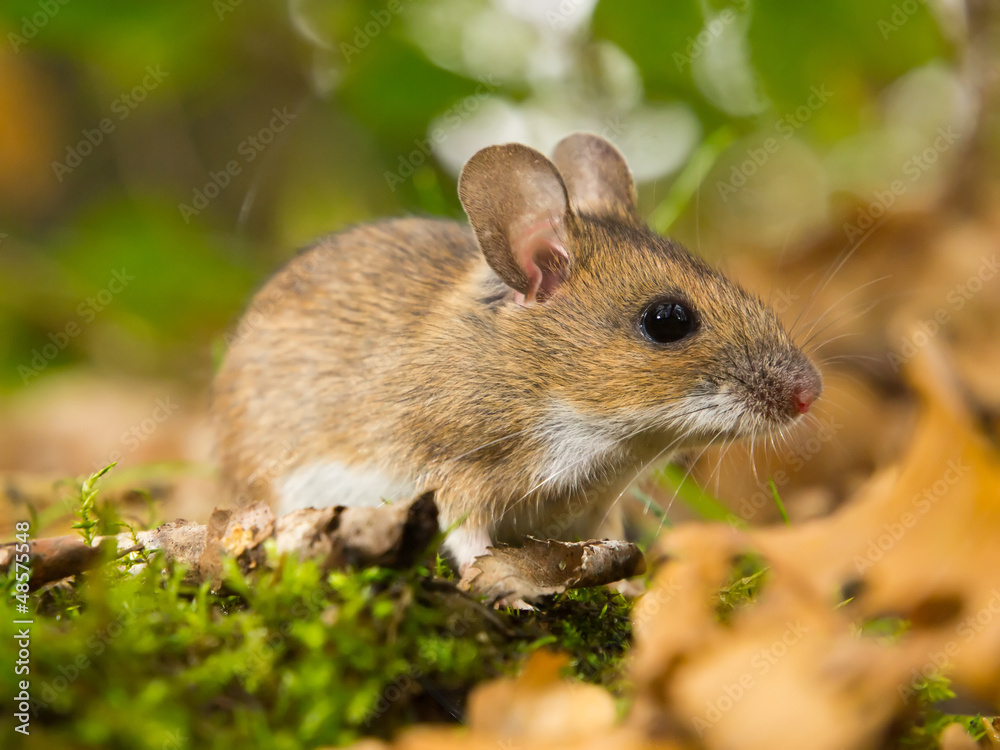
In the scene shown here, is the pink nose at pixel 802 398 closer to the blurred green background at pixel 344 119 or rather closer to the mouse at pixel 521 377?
the mouse at pixel 521 377

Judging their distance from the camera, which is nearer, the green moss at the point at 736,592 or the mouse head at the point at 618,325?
the green moss at the point at 736,592

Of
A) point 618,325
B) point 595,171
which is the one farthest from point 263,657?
point 595,171

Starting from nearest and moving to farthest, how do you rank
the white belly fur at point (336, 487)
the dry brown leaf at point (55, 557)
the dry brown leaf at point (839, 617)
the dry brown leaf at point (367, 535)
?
the dry brown leaf at point (839, 617) < the dry brown leaf at point (367, 535) < the dry brown leaf at point (55, 557) < the white belly fur at point (336, 487)

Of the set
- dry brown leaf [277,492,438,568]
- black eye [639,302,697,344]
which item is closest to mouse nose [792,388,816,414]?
black eye [639,302,697,344]

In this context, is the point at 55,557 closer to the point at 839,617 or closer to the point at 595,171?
the point at 839,617

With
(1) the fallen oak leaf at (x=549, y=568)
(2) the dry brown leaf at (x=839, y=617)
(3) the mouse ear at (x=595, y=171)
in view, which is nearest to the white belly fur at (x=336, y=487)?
(1) the fallen oak leaf at (x=549, y=568)

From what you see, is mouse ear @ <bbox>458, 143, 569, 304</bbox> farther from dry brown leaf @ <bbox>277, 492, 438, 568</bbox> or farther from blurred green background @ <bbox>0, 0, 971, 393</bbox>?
blurred green background @ <bbox>0, 0, 971, 393</bbox>
